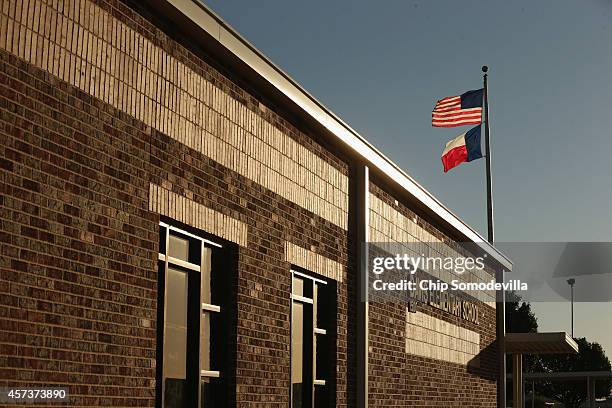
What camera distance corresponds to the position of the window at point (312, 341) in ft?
42.0

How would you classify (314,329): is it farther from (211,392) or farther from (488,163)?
(488,163)

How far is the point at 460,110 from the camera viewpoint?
93.6ft

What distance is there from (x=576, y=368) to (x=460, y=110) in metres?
67.3

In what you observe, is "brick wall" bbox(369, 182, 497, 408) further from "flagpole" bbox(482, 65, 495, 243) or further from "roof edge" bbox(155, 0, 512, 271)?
"flagpole" bbox(482, 65, 495, 243)

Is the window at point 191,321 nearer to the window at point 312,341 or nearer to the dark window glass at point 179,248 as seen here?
the dark window glass at point 179,248

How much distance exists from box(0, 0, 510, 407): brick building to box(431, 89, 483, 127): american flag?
12.8 meters

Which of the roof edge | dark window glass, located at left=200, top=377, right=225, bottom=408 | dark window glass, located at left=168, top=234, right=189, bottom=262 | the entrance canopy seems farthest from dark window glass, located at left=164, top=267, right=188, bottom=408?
the entrance canopy

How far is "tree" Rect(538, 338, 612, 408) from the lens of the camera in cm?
8931

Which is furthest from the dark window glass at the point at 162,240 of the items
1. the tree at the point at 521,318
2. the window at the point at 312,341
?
the tree at the point at 521,318

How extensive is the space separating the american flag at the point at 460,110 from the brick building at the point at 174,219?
12.8 metres

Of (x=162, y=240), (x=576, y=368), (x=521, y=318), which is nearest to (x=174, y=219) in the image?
(x=162, y=240)

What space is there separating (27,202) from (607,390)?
93543 millimetres

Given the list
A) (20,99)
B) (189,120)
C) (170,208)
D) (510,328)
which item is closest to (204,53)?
(189,120)

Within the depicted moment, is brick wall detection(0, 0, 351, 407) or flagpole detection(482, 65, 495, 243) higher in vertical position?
flagpole detection(482, 65, 495, 243)
